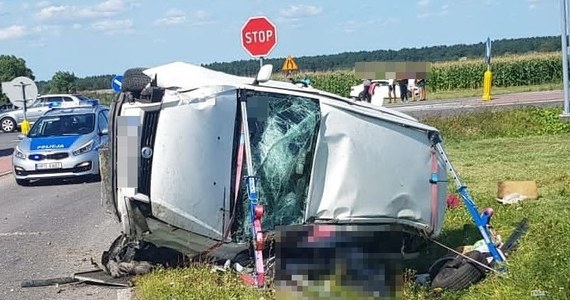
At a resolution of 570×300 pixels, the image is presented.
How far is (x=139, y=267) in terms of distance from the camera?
9.01 meters

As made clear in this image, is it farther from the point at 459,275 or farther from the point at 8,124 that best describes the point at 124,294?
the point at 8,124

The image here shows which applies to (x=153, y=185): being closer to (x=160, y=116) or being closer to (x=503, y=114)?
(x=160, y=116)

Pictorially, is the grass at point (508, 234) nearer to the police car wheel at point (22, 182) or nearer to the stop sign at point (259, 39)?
the stop sign at point (259, 39)

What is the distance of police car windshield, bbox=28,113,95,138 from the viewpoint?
20.4 meters

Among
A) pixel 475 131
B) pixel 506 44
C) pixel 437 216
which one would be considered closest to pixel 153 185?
pixel 437 216

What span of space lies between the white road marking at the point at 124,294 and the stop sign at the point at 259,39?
1076cm

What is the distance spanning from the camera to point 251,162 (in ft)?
26.5

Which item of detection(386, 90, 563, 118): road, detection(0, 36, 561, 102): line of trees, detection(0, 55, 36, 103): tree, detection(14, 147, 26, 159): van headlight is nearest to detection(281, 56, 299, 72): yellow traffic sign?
detection(386, 90, 563, 118): road

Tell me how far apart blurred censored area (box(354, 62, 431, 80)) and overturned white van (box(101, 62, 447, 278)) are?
119 inches

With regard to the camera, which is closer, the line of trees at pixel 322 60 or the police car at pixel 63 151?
the police car at pixel 63 151

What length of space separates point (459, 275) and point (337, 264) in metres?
1.56

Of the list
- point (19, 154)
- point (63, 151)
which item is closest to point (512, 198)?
point (63, 151)

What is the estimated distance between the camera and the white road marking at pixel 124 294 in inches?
332

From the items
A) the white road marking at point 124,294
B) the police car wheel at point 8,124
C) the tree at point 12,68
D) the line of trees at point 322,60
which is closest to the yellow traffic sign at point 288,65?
the line of trees at point 322,60
